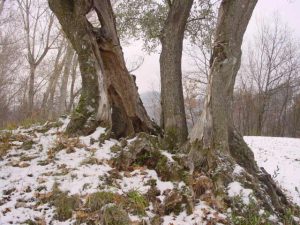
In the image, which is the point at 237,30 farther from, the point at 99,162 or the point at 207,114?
the point at 99,162

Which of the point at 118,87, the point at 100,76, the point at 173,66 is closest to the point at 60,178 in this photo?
the point at 100,76

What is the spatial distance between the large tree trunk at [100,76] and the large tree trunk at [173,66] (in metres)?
0.47

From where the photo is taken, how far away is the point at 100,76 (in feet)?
20.4

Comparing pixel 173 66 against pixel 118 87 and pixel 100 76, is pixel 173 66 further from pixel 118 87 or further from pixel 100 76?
pixel 100 76

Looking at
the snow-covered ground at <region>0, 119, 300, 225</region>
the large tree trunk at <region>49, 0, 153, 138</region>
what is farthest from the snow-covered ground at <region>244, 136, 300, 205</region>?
the snow-covered ground at <region>0, 119, 300, 225</region>

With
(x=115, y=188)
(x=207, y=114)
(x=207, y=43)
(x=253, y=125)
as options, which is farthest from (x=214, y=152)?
(x=253, y=125)

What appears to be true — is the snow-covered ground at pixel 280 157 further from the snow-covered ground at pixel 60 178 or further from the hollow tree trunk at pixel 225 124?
the snow-covered ground at pixel 60 178

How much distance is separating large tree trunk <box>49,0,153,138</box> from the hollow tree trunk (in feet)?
4.41

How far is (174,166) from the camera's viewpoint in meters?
5.21

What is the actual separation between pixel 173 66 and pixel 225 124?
1.64 metres

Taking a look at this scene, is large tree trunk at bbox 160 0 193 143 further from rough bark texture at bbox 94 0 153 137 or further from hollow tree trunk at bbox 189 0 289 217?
hollow tree trunk at bbox 189 0 289 217

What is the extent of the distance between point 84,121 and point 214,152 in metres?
2.24

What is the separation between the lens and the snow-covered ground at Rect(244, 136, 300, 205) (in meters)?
11.9

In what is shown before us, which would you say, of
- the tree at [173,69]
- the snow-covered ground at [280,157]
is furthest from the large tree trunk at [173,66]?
the snow-covered ground at [280,157]
